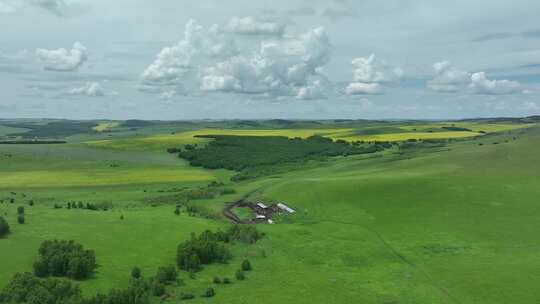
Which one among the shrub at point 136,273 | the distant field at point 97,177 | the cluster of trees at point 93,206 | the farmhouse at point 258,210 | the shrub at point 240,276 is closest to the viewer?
the shrub at point 136,273

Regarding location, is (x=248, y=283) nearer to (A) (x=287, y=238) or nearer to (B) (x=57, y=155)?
(A) (x=287, y=238)

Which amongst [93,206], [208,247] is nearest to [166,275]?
[208,247]

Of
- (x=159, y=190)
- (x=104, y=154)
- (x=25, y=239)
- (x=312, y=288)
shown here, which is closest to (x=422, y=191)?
(x=312, y=288)

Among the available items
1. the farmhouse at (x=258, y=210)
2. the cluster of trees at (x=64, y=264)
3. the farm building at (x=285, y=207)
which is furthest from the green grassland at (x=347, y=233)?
the farmhouse at (x=258, y=210)

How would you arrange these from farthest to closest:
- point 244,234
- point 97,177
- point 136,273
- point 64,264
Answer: point 97,177
point 244,234
point 136,273
point 64,264

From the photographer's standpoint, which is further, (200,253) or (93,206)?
(93,206)

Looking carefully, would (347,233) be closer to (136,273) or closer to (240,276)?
(240,276)

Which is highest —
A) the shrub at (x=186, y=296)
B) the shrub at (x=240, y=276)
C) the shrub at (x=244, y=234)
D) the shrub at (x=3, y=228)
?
the shrub at (x=3, y=228)

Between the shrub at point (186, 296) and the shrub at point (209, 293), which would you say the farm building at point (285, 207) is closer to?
the shrub at point (209, 293)
